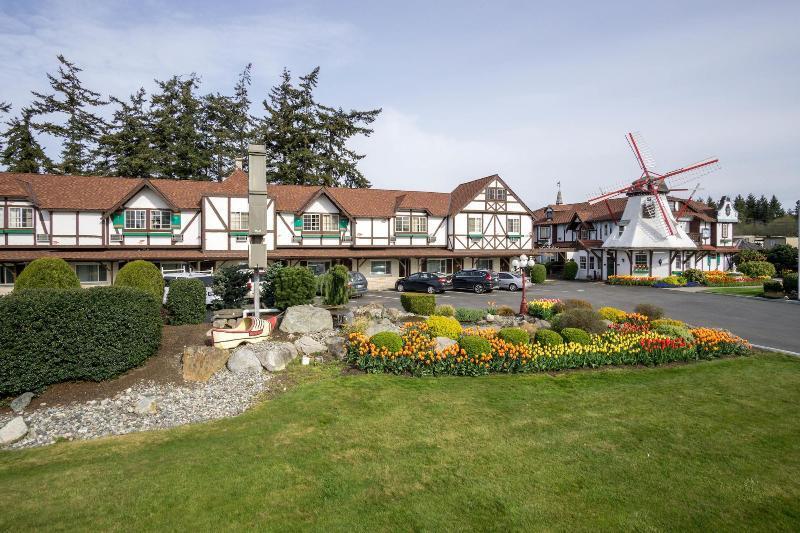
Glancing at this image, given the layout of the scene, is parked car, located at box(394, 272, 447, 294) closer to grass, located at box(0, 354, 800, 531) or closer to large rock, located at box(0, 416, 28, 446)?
grass, located at box(0, 354, 800, 531)

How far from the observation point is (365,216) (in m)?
37.2

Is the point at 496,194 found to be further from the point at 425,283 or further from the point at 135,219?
the point at 135,219

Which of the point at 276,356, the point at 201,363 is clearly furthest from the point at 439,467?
the point at 201,363

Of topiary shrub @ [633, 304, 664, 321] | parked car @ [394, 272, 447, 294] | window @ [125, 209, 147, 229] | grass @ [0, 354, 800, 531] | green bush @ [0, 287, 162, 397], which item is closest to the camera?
grass @ [0, 354, 800, 531]

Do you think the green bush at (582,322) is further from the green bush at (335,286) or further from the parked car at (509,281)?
the parked car at (509,281)

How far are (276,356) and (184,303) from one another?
5721 mm

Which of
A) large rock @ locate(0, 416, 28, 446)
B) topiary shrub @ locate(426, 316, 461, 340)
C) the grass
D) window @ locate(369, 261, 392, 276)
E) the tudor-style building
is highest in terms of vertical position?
the tudor-style building

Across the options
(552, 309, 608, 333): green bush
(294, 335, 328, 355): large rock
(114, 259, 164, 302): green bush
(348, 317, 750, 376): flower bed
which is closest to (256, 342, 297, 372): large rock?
(294, 335, 328, 355): large rock

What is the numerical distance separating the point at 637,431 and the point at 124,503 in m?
8.13

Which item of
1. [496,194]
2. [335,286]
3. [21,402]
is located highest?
[496,194]

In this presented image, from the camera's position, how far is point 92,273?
99.8 ft

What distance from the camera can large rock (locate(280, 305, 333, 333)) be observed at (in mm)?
14609

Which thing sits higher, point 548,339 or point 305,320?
point 305,320

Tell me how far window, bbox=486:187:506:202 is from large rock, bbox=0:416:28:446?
3735 cm
